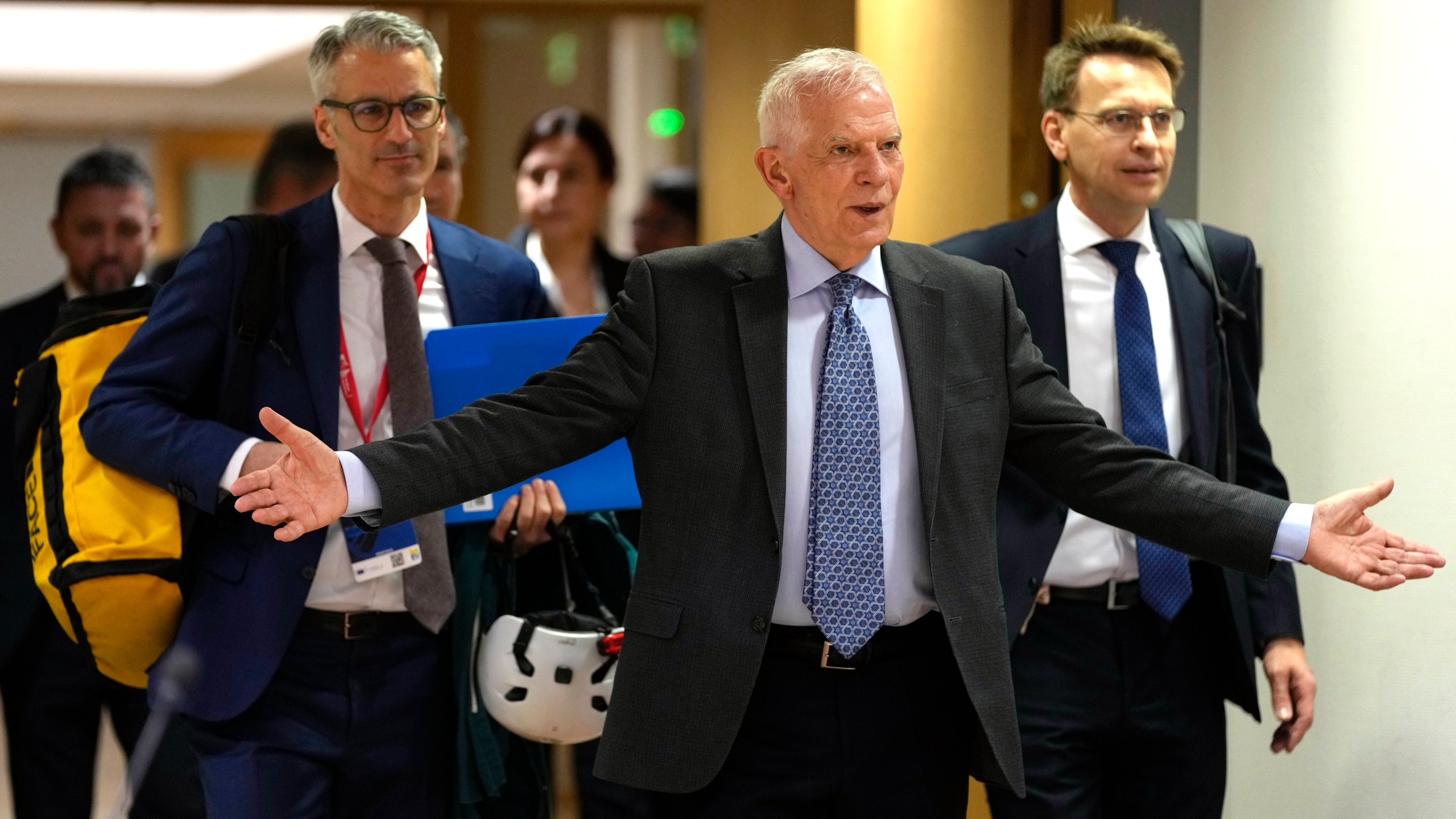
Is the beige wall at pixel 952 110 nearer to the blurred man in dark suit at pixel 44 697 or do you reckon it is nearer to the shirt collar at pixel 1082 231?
the shirt collar at pixel 1082 231

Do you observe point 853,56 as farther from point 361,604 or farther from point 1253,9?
point 1253,9

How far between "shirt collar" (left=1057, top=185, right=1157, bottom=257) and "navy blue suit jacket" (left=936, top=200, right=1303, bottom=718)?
2cm

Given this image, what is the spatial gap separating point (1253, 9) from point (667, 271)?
77.1 inches

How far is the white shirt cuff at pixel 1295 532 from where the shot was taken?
2.35 meters

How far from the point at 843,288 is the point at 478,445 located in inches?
25.0

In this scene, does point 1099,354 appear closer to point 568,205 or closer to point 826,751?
point 826,751

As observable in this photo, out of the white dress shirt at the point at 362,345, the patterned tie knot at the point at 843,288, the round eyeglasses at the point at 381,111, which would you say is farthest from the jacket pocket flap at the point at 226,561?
the patterned tie knot at the point at 843,288

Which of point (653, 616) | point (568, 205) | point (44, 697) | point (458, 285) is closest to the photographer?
point (653, 616)

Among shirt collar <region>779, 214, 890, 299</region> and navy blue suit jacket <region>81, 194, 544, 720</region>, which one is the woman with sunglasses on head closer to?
navy blue suit jacket <region>81, 194, 544, 720</region>

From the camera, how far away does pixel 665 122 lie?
7.43m

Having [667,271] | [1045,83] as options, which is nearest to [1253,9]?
[1045,83]

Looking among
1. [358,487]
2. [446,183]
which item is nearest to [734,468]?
[358,487]

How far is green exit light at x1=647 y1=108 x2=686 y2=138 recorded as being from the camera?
7.33 metres

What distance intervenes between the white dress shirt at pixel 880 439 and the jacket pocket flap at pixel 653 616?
0.16 meters
